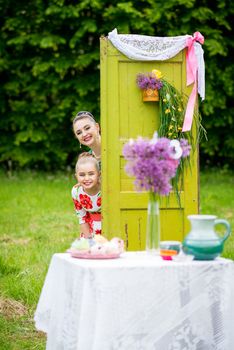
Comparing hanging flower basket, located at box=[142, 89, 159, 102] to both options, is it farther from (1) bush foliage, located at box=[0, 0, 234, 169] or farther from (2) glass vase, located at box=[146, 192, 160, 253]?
(1) bush foliage, located at box=[0, 0, 234, 169]

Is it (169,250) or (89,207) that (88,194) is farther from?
(169,250)

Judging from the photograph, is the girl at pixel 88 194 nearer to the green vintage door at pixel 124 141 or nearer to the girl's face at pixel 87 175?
the girl's face at pixel 87 175

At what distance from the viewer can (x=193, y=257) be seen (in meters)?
4.02

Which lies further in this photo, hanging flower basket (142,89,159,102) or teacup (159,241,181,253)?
hanging flower basket (142,89,159,102)

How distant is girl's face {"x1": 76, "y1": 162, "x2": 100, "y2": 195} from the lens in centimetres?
564

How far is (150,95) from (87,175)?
27.2 inches

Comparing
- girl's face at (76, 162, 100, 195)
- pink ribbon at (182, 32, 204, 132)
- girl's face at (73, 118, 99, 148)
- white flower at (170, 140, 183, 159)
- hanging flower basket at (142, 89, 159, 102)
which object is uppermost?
pink ribbon at (182, 32, 204, 132)

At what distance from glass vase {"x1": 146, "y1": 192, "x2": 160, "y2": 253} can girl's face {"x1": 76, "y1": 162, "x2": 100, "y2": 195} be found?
1.58 m

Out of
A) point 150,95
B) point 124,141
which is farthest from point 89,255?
point 150,95

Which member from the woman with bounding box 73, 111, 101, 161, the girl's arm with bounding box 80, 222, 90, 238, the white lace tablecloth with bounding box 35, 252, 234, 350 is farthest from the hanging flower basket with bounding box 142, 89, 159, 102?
the white lace tablecloth with bounding box 35, 252, 234, 350

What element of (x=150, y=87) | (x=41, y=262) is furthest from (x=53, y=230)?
(x=150, y=87)

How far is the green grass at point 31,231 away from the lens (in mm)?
5867

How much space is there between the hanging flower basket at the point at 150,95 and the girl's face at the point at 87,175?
1.84 ft

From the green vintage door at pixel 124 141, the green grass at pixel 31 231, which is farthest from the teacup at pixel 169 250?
the green grass at pixel 31 231
